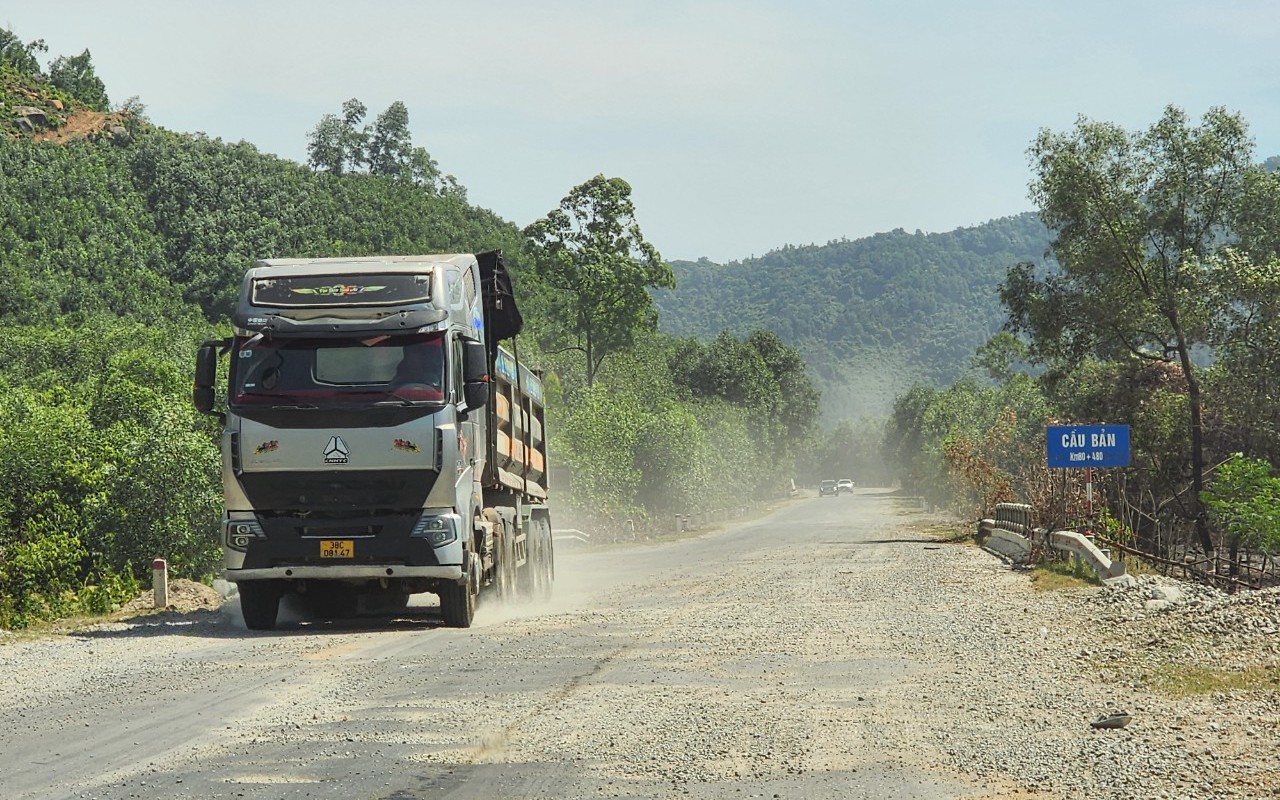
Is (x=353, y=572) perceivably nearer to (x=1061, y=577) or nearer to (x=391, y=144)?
(x=1061, y=577)

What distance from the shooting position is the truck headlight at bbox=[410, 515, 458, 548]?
15.3 m

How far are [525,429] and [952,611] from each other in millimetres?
7309

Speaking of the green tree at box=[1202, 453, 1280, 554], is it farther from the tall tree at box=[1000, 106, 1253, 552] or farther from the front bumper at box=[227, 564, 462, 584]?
the front bumper at box=[227, 564, 462, 584]

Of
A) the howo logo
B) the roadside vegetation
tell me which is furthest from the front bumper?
the roadside vegetation

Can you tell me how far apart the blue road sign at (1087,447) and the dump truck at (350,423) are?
57.0 feet

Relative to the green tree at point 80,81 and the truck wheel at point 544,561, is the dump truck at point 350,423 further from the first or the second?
the green tree at point 80,81

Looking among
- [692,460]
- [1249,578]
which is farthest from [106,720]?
[692,460]

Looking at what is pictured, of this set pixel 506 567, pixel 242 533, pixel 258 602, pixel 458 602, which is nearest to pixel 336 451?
pixel 242 533

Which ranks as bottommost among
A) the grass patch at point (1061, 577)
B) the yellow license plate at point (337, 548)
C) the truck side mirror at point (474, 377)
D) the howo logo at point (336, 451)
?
the grass patch at point (1061, 577)

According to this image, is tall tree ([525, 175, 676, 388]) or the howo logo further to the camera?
tall tree ([525, 175, 676, 388])

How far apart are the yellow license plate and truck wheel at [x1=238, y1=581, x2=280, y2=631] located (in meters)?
1.41

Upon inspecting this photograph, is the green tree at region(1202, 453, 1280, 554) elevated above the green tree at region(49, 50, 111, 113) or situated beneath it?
situated beneath

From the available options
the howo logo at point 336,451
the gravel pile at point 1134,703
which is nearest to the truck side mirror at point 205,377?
the howo logo at point 336,451

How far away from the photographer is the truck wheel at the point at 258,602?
53.4 feet
